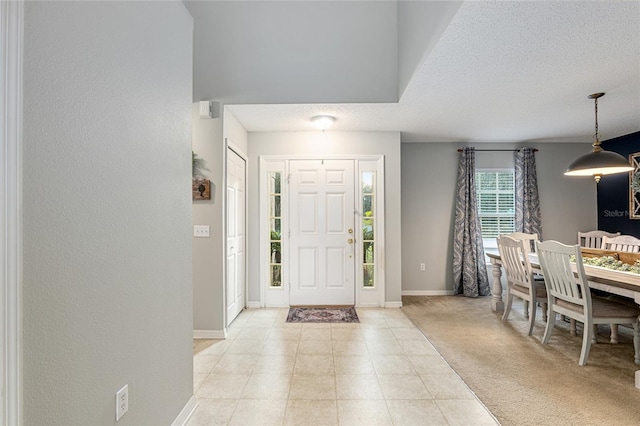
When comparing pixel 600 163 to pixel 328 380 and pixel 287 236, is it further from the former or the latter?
pixel 287 236

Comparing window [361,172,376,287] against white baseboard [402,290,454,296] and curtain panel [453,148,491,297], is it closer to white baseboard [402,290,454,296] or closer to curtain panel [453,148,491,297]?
white baseboard [402,290,454,296]

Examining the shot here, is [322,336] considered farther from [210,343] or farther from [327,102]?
[327,102]

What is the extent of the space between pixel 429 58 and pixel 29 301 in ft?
8.59

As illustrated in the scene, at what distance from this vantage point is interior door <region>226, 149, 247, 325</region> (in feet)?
12.1

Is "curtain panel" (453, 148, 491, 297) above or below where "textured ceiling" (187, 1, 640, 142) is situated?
below

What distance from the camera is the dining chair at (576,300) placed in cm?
265

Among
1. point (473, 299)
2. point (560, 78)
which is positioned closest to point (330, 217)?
point (473, 299)

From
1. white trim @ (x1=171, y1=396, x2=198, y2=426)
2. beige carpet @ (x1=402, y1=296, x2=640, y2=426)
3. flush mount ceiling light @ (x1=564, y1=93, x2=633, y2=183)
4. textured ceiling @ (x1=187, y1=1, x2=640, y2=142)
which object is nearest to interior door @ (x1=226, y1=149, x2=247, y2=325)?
textured ceiling @ (x1=187, y1=1, x2=640, y2=142)

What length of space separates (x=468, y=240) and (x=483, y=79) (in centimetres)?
281

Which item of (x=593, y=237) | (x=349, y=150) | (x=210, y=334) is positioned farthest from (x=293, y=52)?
(x=593, y=237)

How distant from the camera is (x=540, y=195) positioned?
5.19 m

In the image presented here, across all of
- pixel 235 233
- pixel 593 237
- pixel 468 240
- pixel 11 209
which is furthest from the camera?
pixel 468 240

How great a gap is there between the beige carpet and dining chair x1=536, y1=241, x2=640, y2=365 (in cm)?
18

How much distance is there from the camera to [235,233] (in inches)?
155
